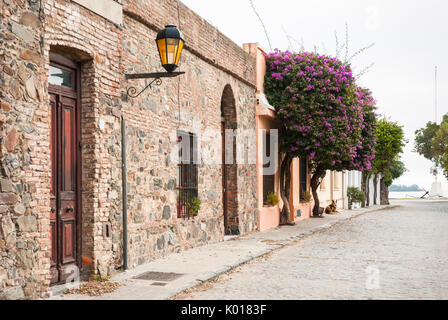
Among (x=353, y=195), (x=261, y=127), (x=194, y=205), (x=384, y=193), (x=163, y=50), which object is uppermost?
(x=163, y=50)

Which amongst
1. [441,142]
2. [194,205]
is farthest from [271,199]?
[441,142]

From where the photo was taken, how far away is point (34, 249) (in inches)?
219

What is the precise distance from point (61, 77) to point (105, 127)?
91cm

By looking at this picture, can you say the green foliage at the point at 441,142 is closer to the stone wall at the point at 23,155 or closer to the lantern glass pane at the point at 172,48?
the lantern glass pane at the point at 172,48

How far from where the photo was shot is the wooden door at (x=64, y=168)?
21.3ft

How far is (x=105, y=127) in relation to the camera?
23.6 ft

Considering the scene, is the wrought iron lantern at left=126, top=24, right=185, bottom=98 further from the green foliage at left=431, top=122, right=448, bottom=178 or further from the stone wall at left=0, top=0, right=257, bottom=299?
the green foliage at left=431, top=122, right=448, bottom=178

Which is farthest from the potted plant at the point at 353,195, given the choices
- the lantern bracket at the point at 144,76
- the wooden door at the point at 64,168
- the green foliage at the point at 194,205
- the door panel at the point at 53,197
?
the door panel at the point at 53,197

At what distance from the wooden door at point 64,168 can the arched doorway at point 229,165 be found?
20.4ft

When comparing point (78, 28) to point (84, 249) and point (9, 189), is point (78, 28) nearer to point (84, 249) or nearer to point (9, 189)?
point (9, 189)

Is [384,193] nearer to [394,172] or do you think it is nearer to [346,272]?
[394,172]

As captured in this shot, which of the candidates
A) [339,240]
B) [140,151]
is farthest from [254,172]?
[140,151]

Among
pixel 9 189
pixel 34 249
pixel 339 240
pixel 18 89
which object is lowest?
pixel 339 240

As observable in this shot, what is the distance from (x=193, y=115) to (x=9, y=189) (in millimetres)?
5564
